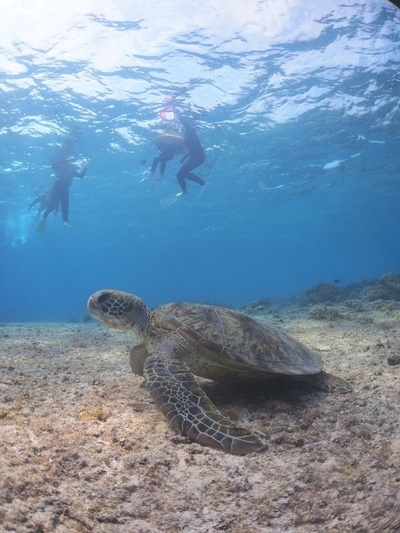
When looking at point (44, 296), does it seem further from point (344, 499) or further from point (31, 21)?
point (344, 499)

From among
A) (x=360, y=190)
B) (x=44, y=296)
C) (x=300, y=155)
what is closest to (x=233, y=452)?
(x=300, y=155)

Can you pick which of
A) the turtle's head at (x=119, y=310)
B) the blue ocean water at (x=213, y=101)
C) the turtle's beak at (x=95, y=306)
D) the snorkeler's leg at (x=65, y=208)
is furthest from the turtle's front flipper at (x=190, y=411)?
the blue ocean water at (x=213, y=101)

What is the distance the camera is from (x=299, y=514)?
167 cm

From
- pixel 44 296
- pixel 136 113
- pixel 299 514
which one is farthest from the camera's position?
pixel 44 296

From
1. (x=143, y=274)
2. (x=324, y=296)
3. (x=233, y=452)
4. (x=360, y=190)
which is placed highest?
(x=143, y=274)

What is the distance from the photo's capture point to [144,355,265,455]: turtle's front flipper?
7.60 feet

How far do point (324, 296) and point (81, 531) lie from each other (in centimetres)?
1401

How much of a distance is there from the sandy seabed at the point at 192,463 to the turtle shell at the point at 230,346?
0.32 m

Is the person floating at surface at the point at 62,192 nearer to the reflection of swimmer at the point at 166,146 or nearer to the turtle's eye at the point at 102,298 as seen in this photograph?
the reflection of swimmer at the point at 166,146

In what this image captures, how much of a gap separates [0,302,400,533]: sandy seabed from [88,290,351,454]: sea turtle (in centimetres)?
15

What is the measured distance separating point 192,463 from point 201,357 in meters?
1.24

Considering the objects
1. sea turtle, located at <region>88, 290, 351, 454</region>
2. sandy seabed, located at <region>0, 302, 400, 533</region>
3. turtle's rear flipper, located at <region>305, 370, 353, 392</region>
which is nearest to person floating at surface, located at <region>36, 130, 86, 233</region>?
sea turtle, located at <region>88, 290, 351, 454</region>

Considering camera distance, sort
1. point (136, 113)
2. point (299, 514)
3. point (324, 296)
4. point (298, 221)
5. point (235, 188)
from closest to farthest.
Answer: point (299, 514) < point (324, 296) < point (136, 113) < point (235, 188) < point (298, 221)

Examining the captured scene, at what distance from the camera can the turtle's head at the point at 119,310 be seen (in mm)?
3777
